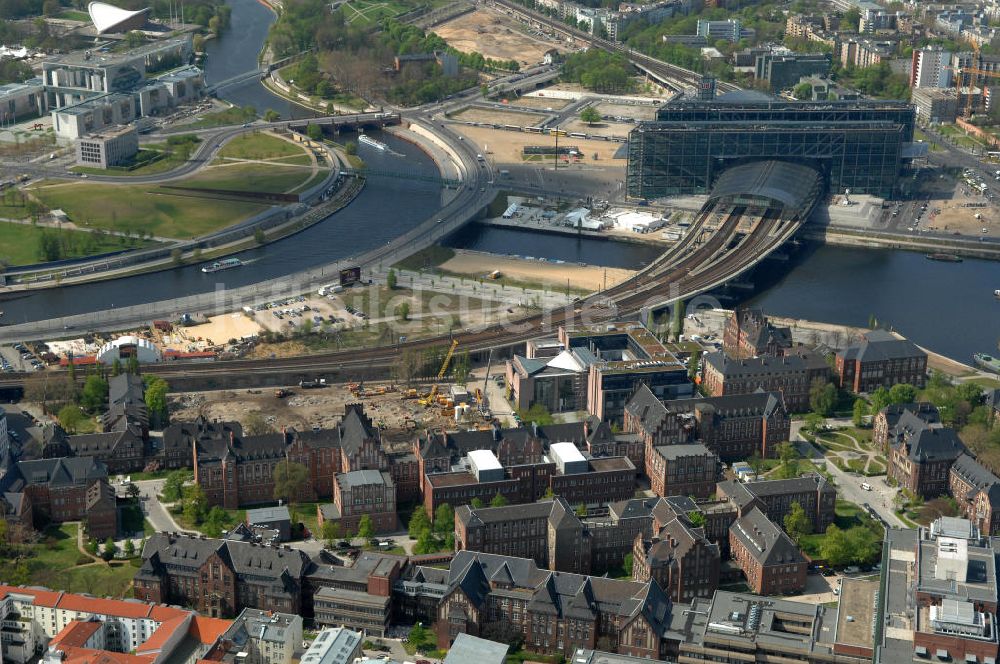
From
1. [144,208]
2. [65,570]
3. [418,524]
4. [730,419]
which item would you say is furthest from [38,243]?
[730,419]

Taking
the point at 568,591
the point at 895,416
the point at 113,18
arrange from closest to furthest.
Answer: the point at 568,591
the point at 895,416
the point at 113,18

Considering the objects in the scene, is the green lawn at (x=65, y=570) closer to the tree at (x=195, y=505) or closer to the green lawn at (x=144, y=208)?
the tree at (x=195, y=505)

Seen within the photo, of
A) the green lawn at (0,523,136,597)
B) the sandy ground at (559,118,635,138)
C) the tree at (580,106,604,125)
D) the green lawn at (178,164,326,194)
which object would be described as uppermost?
the tree at (580,106,604,125)

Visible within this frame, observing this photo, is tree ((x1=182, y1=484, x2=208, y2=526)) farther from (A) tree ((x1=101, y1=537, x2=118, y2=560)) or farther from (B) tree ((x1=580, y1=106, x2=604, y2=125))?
(B) tree ((x1=580, y1=106, x2=604, y2=125))

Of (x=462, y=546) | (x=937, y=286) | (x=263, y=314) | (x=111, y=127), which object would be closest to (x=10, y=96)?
(x=111, y=127)

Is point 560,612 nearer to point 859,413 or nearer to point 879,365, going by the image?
point 859,413

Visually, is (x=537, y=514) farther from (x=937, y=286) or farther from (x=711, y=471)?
(x=937, y=286)

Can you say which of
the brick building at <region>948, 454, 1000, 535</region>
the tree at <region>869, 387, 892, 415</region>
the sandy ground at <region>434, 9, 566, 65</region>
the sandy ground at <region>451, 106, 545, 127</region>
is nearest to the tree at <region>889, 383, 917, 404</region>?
the tree at <region>869, 387, 892, 415</region>
